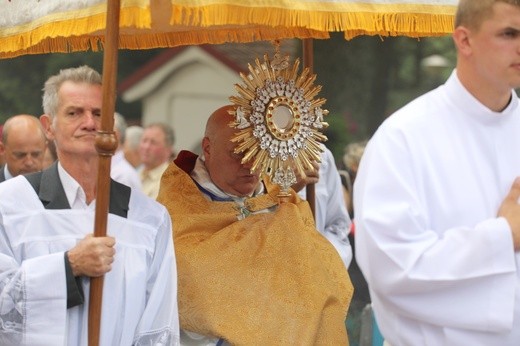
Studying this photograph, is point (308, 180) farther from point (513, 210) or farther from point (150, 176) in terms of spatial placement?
point (150, 176)

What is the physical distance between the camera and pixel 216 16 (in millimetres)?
4859

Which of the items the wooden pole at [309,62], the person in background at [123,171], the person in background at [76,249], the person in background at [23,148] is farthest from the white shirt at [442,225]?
the person in background at [123,171]

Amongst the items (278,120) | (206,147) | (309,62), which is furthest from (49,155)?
(278,120)

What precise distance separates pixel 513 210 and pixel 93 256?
5.02 feet

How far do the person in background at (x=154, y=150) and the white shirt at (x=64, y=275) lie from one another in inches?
293

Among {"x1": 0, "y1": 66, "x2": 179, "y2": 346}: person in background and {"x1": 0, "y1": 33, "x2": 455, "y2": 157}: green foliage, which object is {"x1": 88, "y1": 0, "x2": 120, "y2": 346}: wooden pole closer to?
{"x1": 0, "y1": 66, "x2": 179, "y2": 346}: person in background

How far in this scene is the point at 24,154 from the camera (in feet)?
26.2

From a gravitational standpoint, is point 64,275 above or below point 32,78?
below

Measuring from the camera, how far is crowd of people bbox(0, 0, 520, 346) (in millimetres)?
4352

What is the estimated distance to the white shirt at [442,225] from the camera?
14.2 ft

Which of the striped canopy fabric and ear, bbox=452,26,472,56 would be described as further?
the striped canopy fabric

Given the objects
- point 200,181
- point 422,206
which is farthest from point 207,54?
point 422,206

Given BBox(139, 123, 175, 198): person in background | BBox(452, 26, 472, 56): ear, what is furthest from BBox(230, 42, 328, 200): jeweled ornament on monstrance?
BBox(139, 123, 175, 198): person in background

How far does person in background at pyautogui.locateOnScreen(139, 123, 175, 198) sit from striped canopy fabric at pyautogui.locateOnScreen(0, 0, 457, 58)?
283 inches
